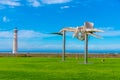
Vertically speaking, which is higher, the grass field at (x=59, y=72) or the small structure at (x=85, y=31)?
the small structure at (x=85, y=31)

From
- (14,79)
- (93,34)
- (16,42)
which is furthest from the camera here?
(16,42)

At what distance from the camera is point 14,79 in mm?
21188

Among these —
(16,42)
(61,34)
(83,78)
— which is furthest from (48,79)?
(16,42)

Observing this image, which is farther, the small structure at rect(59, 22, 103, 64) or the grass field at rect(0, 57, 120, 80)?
the small structure at rect(59, 22, 103, 64)

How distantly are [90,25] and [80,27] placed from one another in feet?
5.16

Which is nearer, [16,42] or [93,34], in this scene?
[93,34]

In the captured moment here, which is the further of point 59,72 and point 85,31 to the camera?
point 85,31

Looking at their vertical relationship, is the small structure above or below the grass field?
above

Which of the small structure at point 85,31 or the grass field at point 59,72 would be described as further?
the small structure at point 85,31

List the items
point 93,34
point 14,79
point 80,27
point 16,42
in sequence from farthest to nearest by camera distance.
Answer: point 16,42, point 80,27, point 93,34, point 14,79

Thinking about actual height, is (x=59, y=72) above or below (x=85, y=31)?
below

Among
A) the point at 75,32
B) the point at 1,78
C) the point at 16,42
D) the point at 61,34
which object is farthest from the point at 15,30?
the point at 1,78

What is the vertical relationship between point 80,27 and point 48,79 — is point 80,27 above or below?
above

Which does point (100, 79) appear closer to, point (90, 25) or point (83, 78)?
point (83, 78)
